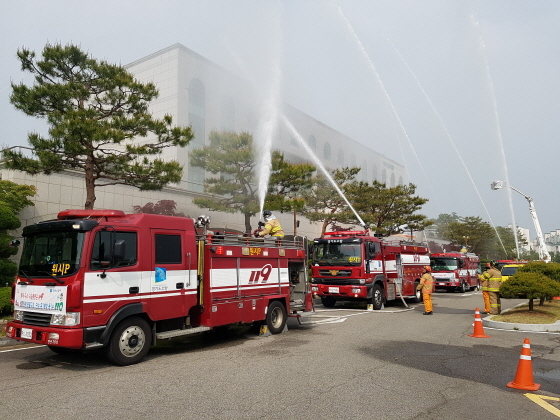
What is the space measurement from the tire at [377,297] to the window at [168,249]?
32.4 ft

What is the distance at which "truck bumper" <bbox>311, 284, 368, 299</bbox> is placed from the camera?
16430 mm

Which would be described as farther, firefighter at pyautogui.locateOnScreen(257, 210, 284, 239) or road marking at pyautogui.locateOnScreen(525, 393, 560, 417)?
firefighter at pyautogui.locateOnScreen(257, 210, 284, 239)

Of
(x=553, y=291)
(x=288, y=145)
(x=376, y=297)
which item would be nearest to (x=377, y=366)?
(x=553, y=291)

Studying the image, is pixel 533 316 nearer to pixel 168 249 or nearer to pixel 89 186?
pixel 168 249

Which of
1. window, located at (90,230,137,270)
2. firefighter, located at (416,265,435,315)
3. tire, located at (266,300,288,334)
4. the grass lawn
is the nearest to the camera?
window, located at (90,230,137,270)

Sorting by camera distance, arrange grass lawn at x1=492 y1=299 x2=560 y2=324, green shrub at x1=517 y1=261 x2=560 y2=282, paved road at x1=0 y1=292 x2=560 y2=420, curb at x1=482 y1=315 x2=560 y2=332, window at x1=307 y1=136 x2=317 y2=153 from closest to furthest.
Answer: paved road at x1=0 y1=292 x2=560 y2=420 < curb at x1=482 y1=315 x2=560 y2=332 < grass lawn at x1=492 y1=299 x2=560 y2=324 < green shrub at x1=517 y1=261 x2=560 y2=282 < window at x1=307 y1=136 x2=317 y2=153

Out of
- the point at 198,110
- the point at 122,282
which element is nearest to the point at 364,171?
the point at 198,110

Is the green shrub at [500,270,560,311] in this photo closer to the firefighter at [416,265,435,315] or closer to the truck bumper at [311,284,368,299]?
the firefighter at [416,265,435,315]

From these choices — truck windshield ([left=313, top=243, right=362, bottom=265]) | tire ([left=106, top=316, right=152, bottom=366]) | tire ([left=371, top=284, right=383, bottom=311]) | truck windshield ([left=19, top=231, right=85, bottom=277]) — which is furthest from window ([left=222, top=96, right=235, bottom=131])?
tire ([left=106, top=316, right=152, bottom=366])

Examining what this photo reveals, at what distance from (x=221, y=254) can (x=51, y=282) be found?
3.35m

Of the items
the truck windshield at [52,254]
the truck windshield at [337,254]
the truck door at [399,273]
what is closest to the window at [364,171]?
the truck door at [399,273]

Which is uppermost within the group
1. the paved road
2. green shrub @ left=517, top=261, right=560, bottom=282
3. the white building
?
the white building

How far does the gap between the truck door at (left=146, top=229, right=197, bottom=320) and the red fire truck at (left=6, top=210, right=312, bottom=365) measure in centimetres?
2

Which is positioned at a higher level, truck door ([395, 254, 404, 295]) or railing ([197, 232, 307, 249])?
railing ([197, 232, 307, 249])
